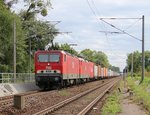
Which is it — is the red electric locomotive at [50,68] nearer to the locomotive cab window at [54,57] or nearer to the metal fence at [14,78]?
the locomotive cab window at [54,57]

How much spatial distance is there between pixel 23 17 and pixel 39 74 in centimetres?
3774

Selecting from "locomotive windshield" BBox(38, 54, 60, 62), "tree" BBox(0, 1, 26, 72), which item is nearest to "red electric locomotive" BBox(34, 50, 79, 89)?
"locomotive windshield" BBox(38, 54, 60, 62)

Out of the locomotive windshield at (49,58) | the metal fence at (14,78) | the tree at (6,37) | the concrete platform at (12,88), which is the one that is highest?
the tree at (6,37)

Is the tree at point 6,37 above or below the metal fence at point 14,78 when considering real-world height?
above

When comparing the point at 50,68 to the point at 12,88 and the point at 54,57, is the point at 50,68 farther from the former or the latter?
the point at 12,88

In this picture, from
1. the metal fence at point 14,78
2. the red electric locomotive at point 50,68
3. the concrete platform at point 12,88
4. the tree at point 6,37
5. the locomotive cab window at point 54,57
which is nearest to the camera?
the concrete platform at point 12,88

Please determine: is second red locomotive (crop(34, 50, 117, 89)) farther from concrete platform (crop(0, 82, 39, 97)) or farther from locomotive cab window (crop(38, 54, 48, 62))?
concrete platform (crop(0, 82, 39, 97))

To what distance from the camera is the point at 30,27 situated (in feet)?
247

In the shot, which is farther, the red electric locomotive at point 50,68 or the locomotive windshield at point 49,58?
the locomotive windshield at point 49,58

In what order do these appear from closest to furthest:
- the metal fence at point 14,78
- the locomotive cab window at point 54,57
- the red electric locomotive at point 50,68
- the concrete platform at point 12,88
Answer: the concrete platform at point 12,88 < the metal fence at point 14,78 < the red electric locomotive at point 50,68 < the locomotive cab window at point 54,57

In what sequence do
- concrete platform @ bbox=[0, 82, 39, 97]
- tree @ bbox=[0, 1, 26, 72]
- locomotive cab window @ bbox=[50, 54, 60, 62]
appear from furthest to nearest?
1. tree @ bbox=[0, 1, 26, 72]
2. locomotive cab window @ bbox=[50, 54, 60, 62]
3. concrete platform @ bbox=[0, 82, 39, 97]

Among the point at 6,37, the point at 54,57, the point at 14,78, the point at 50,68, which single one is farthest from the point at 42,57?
the point at 6,37

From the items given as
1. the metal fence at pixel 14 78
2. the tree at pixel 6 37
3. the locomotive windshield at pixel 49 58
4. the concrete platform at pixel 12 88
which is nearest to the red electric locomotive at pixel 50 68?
the locomotive windshield at pixel 49 58

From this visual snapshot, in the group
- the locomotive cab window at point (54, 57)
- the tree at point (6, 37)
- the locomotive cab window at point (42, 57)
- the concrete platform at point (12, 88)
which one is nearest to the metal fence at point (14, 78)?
the concrete platform at point (12, 88)
